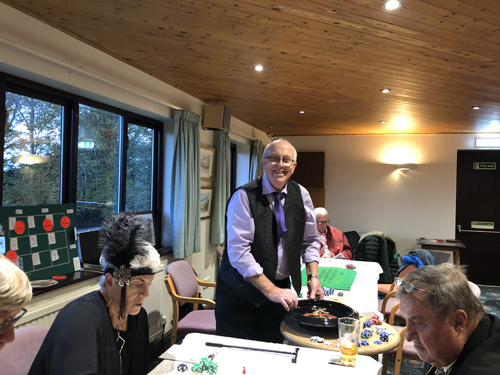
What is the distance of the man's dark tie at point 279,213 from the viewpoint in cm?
192

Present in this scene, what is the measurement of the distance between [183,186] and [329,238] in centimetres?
177

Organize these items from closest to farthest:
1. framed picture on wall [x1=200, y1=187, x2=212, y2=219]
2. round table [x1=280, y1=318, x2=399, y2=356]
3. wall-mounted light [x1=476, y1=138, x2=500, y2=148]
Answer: round table [x1=280, y1=318, x2=399, y2=356] → framed picture on wall [x1=200, y1=187, x2=212, y2=219] → wall-mounted light [x1=476, y1=138, x2=500, y2=148]

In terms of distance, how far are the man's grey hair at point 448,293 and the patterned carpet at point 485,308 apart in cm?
213

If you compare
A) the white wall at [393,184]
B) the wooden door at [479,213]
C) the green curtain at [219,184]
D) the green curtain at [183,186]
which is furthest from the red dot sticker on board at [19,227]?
the wooden door at [479,213]

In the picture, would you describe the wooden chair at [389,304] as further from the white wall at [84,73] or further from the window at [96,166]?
the window at [96,166]

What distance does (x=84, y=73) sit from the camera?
2615 mm

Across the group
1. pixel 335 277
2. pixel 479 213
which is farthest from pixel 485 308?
pixel 335 277

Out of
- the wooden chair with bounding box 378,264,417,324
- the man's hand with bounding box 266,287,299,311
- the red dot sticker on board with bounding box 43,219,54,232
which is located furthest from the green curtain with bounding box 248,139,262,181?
the man's hand with bounding box 266,287,299,311

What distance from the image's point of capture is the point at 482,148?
6.53 m

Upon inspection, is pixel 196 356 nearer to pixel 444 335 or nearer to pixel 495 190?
pixel 444 335

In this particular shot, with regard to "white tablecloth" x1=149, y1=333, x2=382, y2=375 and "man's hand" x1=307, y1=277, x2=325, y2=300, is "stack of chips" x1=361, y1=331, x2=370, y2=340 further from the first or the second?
"man's hand" x1=307, y1=277, x2=325, y2=300

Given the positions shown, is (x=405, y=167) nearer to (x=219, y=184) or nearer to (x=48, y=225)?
(x=219, y=184)

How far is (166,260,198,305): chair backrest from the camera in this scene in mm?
2977

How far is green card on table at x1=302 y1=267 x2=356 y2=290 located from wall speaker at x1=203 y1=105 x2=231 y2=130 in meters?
2.14
